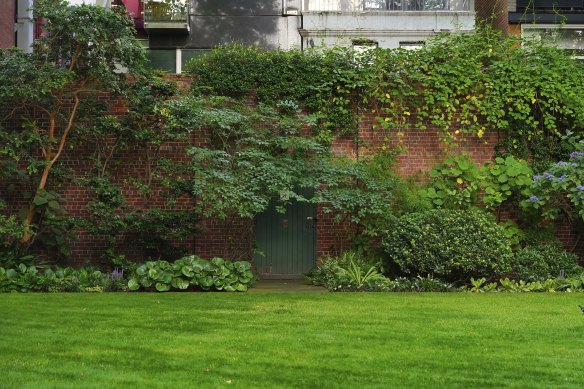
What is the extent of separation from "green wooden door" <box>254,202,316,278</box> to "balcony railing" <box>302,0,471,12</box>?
9.21 meters

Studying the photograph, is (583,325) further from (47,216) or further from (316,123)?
(47,216)

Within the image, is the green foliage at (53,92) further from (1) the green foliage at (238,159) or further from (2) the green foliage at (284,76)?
(2) the green foliage at (284,76)

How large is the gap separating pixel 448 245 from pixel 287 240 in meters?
3.58

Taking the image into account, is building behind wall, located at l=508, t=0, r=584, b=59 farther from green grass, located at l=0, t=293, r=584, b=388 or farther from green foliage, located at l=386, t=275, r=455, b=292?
green grass, located at l=0, t=293, r=584, b=388

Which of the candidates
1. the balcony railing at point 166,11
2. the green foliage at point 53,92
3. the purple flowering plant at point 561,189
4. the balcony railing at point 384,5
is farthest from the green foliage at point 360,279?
the balcony railing at point 166,11

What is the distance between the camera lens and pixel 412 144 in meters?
16.8

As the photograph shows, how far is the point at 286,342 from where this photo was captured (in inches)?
331

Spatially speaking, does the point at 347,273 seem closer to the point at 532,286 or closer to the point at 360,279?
the point at 360,279

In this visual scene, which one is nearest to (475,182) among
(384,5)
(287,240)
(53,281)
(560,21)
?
(287,240)

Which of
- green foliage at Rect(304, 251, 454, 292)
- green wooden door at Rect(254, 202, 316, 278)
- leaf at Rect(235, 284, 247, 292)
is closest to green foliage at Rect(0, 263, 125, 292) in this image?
leaf at Rect(235, 284, 247, 292)

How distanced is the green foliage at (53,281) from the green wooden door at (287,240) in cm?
342

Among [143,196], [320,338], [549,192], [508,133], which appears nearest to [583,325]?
[320,338]

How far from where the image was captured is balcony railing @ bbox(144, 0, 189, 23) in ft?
81.6

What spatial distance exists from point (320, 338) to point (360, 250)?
747 cm
